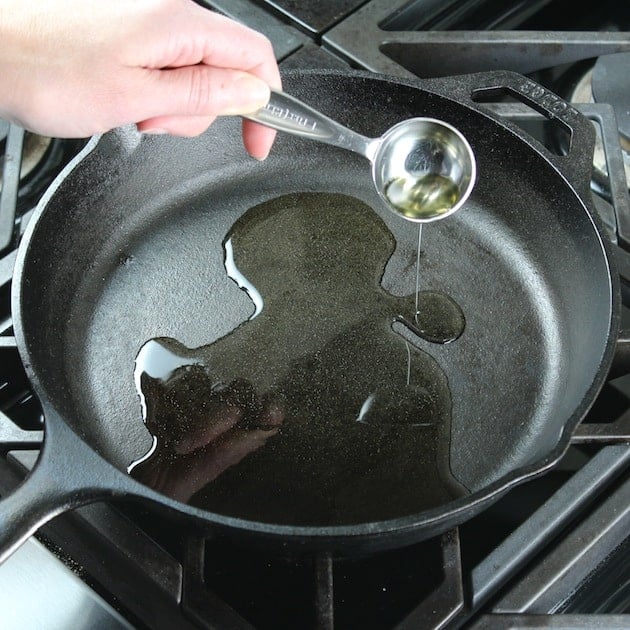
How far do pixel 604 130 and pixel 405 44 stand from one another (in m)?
0.25

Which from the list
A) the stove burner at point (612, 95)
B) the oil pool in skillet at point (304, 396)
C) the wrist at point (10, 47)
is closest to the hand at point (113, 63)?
the wrist at point (10, 47)

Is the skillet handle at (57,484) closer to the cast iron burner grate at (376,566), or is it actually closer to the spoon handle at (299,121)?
the cast iron burner grate at (376,566)

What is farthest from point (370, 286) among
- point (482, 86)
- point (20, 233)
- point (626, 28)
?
point (626, 28)

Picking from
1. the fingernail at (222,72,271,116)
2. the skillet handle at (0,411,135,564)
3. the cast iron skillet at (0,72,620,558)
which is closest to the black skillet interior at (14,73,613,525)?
the cast iron skillet at (0,72,620,558)

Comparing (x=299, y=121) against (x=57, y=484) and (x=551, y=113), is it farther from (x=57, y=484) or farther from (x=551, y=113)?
(x=57, y=484)

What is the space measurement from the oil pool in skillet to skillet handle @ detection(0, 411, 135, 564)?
15cm

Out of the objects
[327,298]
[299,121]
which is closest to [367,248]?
[327,298]

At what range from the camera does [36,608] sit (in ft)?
2.06

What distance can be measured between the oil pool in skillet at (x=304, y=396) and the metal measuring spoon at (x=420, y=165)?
67 millimetres

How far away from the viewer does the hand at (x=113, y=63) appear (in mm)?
625

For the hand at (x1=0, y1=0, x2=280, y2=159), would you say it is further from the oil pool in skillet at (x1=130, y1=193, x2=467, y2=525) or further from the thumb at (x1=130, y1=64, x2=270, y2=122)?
the oil pool in skillet at (x1=130, y1=193, x2=467, y2=525)

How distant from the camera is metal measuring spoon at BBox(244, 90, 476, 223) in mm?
845

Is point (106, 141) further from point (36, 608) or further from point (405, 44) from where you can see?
point (36, 608)

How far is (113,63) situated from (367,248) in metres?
0.38
